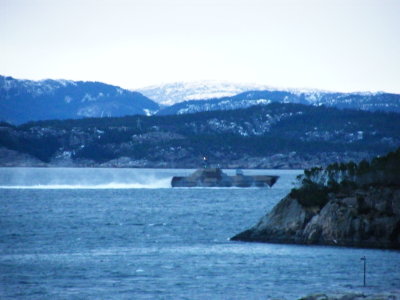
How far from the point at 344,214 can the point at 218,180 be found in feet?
392

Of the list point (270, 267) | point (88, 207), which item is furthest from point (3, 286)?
point (88, 207)

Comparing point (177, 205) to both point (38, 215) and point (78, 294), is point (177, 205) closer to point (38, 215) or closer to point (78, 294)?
point (38, 215)

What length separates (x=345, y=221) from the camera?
69.6 meters

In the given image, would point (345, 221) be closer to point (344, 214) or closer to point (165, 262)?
point (344, 214)

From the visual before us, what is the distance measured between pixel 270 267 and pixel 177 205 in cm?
6972

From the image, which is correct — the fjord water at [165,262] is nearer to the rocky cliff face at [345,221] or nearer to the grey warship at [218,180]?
the rocky cliff face at [345,221]

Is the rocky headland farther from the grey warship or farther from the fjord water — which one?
the grey warship

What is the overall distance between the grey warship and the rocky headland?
109 m

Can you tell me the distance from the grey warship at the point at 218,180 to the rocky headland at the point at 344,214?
109m

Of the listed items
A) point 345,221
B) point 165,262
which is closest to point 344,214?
point 345,221

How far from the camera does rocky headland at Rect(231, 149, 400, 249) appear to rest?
6906 centimetres

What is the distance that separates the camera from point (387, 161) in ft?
262

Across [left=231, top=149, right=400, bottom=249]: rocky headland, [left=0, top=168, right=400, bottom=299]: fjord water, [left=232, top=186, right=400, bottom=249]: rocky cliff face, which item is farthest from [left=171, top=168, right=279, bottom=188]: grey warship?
[left=232, top=186, right=400, bottom=249]: rocky cliff face

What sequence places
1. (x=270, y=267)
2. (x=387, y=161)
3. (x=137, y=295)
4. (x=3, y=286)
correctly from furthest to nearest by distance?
(x=387, y=161) → (x=270, y=267) → (x=3, y=286) → (x=137, y=295)
